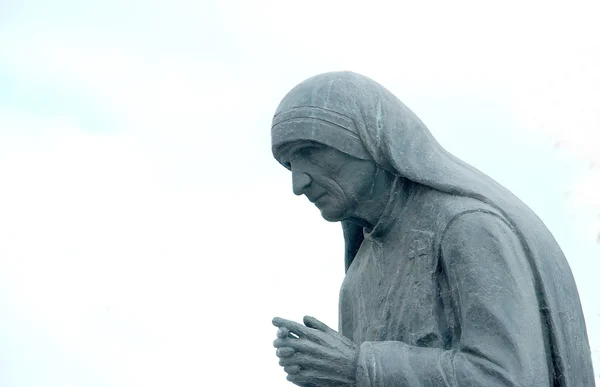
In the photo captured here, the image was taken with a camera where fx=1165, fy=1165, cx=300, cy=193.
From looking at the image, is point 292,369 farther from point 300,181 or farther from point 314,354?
point 300,181

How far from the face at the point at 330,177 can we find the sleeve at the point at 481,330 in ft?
2.02

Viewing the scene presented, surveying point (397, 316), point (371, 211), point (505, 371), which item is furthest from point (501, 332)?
point (371, 211)

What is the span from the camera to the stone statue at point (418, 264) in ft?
19.6

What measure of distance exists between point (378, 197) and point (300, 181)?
45 centimetres

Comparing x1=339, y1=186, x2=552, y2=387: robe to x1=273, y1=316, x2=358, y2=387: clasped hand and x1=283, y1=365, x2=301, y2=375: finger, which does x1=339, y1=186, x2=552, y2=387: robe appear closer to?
x1=273, y1=316, x2=358, y2=387: clasped hand

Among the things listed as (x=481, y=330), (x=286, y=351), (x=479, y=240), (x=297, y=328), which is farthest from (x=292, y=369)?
(x=479, y=240)

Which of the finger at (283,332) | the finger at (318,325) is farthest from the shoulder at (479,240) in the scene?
the finger at (283,332)

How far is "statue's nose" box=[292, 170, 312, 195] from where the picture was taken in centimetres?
654

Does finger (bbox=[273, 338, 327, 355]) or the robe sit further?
finger (bbox=[273, 338, 327, 355])

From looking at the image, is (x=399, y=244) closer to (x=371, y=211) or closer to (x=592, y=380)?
(x=371, y=211)

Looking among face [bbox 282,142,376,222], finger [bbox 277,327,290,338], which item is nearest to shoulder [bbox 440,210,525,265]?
face [bbox 282,142,376,222]

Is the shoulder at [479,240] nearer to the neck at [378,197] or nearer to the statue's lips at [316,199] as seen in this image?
the neck at [378,197]

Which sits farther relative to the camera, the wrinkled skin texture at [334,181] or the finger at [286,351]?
the wrinkled skin texture at [334,181]


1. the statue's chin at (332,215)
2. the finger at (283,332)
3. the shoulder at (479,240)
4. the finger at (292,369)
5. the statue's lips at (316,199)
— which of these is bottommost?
the finger at (292,369)
